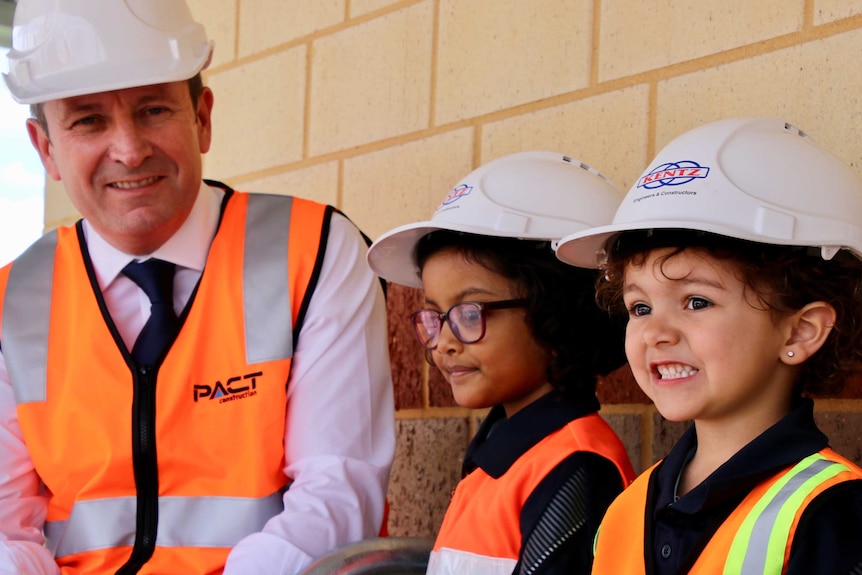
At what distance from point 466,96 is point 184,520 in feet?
4.99

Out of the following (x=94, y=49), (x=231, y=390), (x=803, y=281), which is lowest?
(x=231, y=390)

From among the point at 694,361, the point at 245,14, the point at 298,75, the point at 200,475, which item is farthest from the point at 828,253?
the point at 245,14

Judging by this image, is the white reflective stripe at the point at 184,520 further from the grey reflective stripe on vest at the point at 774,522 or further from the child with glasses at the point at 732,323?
the grey reflective stripe on vest at the point at 774,522

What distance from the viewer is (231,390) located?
2758 millimetres

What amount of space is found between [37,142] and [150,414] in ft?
2.63

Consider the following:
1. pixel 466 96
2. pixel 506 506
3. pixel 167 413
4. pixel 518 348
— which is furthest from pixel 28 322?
pixel 466 96

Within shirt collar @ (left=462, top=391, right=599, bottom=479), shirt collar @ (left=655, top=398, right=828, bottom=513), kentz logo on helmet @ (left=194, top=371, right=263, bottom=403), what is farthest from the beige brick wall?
kentz logo on helmet @ (left=194, top=371, right=263, bottom=403)

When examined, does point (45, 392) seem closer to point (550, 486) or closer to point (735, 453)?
point (550, 486)

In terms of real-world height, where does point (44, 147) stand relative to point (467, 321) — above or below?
above

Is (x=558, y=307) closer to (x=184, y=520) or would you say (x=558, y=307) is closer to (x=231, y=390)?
(x=231, y=390)

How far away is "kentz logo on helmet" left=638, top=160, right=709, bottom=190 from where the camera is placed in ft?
6.49

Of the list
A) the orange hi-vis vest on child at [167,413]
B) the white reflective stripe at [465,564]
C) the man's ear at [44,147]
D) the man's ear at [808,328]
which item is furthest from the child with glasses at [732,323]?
the man's ear at [44,147]

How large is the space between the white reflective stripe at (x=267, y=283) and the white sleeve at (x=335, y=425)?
6 centimetres

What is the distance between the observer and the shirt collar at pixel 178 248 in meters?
2.89
